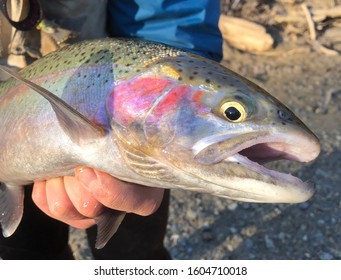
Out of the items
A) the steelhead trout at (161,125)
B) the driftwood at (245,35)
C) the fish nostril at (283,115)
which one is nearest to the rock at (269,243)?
the steelhead trout at (161,125)

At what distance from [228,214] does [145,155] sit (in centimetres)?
243

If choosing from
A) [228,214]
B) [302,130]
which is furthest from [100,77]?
[228,214]

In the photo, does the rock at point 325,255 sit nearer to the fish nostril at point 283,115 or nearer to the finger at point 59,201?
the finger at point 59,201

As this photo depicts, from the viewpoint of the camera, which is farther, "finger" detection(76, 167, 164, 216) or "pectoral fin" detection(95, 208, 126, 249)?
"pectoral fin" detection(95, 208, 126, 249)

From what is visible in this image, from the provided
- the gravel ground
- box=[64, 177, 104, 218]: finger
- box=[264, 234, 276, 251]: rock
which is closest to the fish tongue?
box=[64, 177, 104, 218]: finger

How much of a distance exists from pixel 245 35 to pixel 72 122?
4.69 meters

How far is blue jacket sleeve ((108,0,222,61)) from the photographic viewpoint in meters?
2.37

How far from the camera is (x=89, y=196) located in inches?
78.6

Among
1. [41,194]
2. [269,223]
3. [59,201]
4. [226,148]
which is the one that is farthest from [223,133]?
[269,223]

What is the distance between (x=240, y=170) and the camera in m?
1.60

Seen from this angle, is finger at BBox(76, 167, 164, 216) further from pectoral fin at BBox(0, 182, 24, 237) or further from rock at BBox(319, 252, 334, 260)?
rock at BBox(319, 252, 334, 260)

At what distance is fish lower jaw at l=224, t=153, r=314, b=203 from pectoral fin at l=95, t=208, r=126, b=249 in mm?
653

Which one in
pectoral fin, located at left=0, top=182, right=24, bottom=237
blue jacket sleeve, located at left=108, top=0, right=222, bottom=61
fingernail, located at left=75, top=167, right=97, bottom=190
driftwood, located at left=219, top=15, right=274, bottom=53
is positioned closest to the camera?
fingernail, located at left=75, top=167, right=97, bottom=190

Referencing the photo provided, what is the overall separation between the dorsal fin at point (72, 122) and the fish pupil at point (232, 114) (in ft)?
1.29
